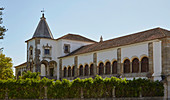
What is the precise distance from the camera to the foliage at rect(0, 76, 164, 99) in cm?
2469

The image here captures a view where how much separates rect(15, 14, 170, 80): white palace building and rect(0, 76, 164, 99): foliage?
16.6 ft

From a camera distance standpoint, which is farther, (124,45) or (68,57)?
(68,57)

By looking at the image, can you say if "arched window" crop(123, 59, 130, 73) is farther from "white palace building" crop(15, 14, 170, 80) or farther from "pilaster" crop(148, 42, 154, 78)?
"pilaster" crop(148, 42, 154, 78)

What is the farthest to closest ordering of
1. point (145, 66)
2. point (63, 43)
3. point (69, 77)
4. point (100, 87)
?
point (63, 43) → point (69, 77) → point (145, 66) → point (100, 87)

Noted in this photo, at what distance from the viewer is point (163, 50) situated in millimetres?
28578

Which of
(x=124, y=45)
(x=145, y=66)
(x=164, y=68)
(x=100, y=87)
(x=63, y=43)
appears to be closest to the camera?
(x=100, y=87)

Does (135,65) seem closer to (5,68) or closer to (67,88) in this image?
(67,88)

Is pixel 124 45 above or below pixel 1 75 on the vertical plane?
above

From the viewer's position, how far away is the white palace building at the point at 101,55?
1147 inches

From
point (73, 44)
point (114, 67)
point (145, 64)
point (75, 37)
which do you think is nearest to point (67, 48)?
point (73, 44)

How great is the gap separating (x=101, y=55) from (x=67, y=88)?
13.3 m

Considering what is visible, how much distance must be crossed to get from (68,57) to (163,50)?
2005 centimetres

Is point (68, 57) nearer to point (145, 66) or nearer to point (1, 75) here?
point (1, 75)

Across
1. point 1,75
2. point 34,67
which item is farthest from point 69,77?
point 1,75
